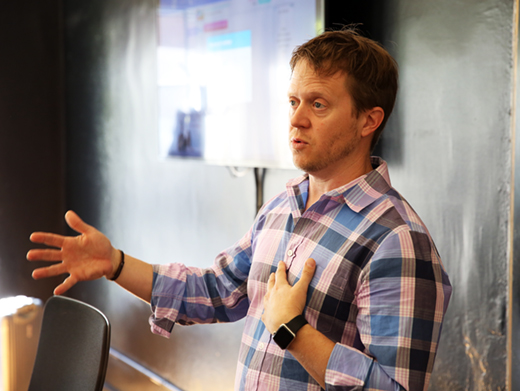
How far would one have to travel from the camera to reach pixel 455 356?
157cm

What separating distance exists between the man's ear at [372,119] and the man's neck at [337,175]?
0.07m

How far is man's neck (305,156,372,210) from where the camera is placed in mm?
1213

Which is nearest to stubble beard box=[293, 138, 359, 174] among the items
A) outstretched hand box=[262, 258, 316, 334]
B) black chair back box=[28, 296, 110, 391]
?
outstretched hand box=[262, 258, 316, 334]

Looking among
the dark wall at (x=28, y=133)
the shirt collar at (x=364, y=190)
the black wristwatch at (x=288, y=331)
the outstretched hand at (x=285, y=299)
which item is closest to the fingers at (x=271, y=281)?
the outstretched hand at (x=285, y=299)

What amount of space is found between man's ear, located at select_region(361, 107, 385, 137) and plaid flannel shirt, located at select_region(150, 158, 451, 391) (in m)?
0.09

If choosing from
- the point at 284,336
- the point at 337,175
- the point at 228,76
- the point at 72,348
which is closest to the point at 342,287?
the point at 284,336

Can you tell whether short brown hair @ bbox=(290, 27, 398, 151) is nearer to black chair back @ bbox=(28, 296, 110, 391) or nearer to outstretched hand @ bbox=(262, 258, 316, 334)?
outstretched hand @ bbox=(262, 258, 316, 334)

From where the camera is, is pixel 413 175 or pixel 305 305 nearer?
pixel 305 305

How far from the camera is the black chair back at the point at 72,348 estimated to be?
145 cm

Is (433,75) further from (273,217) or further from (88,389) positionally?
(88,389)

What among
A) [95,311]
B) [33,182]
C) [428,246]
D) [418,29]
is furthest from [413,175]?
[33,182]

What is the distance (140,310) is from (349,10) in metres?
2.13

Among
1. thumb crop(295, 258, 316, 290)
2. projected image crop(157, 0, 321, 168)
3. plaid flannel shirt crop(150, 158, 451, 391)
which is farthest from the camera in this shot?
projected image crop(157, 0, 321, 168)

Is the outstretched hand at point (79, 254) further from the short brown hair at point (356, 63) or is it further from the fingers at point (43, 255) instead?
the short brown hair at point (356, 63)
